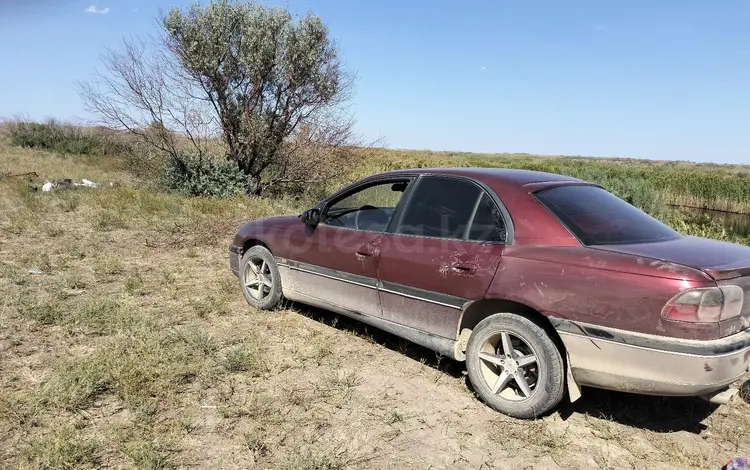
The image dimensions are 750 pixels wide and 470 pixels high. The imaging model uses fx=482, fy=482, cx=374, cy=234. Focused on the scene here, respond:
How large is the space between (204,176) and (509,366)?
13.6 meters

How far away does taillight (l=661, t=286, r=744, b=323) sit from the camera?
8.03 ft

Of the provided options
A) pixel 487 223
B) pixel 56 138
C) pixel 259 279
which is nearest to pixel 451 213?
pixel 487 223

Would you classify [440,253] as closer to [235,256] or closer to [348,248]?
[348,248]

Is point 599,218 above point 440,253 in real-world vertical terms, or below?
above

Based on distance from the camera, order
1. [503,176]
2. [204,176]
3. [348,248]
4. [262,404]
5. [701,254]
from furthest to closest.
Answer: [204,176], [348,248], [503,176], [262,404], [701,254]

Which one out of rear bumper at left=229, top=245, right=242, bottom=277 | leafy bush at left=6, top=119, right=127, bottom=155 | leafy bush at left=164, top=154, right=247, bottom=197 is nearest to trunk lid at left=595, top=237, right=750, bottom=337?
rear bumper at left=229, top=245, right=242, bottom=277

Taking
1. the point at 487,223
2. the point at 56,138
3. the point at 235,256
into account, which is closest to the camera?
the point at 487,223

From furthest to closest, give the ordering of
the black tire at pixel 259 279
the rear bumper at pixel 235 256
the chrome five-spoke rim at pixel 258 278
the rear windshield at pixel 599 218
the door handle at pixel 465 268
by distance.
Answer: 1. the rear bumper at pixel 235 256
2. the chrome five-spoke rim at pixel 258 278
3. the black tire at pixel 259 279
4. the door handle at pixel 465 268
5. the rear windshield at pixel 599 218

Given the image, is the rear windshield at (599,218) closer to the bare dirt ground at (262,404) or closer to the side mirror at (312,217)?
the bare dirt ground at (262,404)

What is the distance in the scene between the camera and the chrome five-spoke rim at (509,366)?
9.93 feet

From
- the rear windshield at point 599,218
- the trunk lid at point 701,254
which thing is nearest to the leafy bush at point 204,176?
the rear windshield at point 599,218

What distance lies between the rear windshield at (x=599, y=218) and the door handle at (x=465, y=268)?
0.62 metres

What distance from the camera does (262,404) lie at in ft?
10.4

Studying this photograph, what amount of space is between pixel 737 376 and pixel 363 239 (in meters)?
2.60
